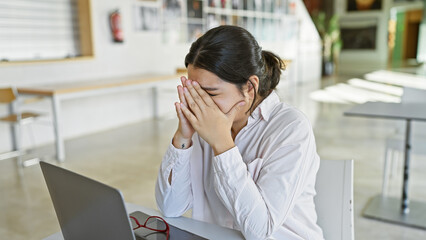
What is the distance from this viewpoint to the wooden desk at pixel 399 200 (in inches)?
100

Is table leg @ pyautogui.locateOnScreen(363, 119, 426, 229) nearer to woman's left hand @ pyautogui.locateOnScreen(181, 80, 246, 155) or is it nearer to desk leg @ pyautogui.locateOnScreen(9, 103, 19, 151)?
woman's left hand @ pyautogui.locateOnScreen(181, 80, 246, 155)

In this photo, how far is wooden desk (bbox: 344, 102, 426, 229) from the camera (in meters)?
2.54

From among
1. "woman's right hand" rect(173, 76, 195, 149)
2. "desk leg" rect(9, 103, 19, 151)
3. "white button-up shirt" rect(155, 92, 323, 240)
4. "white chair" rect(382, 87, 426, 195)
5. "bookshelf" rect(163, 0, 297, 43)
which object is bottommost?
"desk leg" rect(9, 103, 19, 151)

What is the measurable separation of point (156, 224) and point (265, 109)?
1.47 feet

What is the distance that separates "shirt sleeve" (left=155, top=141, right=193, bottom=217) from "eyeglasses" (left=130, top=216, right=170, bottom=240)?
0.06 m

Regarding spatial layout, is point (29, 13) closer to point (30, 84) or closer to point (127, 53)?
point (30, 84)

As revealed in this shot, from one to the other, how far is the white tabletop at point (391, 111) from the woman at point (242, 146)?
1487 millimetres

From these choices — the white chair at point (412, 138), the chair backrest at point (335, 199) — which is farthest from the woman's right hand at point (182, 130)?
→ the white chair at point (412, 138)

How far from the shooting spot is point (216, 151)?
100cm

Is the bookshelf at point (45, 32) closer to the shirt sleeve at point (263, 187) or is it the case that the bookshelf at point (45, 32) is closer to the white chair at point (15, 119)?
the white chair at point (15, 119)

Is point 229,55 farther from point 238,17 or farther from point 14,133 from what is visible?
point 238,17

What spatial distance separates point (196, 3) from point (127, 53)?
5.89ft

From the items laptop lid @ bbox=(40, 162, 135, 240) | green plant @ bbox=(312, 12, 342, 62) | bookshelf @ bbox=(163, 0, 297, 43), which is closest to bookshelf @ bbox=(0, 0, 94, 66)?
bookshelf @ bbox=(163, 0, 297, 43)

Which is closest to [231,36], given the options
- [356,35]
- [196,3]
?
[196,3]
